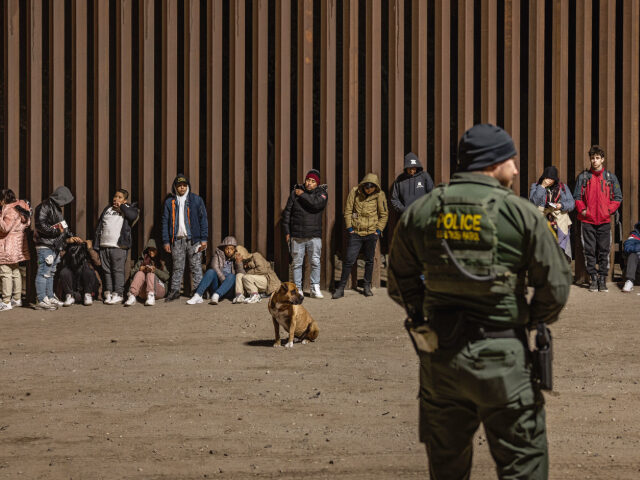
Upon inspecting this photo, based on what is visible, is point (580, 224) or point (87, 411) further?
point (580, 224)

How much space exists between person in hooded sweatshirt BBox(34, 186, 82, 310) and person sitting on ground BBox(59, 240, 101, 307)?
142mm

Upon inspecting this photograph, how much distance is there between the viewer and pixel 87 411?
5.84 meters

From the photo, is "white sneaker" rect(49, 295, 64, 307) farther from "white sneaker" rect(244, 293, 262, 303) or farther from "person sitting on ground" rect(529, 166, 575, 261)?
"person sitting on ground" rect(529, 166, 575, 261)

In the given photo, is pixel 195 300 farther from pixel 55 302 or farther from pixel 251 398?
pixel 251 398

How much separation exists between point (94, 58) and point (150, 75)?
2.71 ft

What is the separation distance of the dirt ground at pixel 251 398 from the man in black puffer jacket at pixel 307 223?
48.1 inches

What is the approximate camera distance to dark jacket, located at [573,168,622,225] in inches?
428

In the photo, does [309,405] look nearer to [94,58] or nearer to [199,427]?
[199,427]

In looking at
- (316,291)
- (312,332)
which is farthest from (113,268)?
(312,332)

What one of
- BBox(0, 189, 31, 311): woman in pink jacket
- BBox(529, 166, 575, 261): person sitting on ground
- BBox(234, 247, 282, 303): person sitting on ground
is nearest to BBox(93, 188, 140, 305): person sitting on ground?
BBox(0, 189, 31, 311): woman in pink jacket

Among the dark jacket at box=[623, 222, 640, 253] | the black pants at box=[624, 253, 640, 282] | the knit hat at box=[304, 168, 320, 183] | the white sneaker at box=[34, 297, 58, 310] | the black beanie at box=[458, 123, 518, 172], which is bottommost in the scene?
the white sneaker at box=[34, 297, 58, 310]

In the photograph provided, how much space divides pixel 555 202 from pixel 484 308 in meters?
8.08

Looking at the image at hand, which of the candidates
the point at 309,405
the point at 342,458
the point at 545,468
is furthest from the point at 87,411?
the point at 545,468

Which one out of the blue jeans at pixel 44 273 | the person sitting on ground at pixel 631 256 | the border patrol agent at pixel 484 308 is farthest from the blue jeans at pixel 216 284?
the border patrol agent at pixel 484 308
